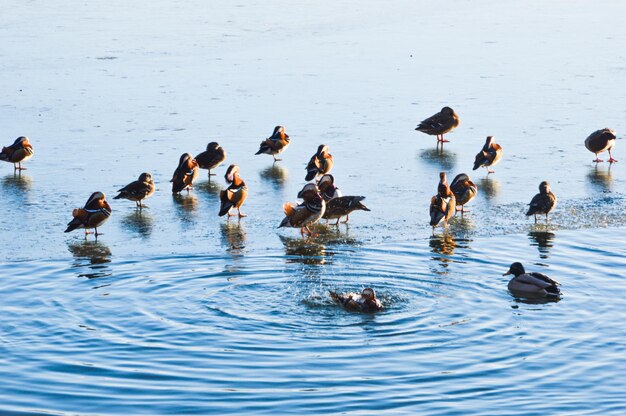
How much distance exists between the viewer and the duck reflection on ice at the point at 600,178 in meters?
18.7

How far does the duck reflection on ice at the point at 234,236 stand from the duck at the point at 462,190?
129 inches

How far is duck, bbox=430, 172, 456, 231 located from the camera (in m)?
16.4

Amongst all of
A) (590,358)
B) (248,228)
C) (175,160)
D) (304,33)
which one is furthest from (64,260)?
(304,33)

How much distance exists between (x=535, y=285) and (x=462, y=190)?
13.5 ft

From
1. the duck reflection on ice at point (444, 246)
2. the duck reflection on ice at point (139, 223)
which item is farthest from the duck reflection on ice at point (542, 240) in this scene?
the duck reflection on ice at point (139, 223)

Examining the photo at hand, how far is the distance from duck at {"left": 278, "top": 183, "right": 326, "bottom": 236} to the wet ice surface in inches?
8.9

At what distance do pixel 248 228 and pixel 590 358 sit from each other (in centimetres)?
650

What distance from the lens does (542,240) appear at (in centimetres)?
1611

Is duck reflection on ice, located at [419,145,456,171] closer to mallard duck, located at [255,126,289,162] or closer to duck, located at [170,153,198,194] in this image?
mallard duck, located at [255,126,289,162]

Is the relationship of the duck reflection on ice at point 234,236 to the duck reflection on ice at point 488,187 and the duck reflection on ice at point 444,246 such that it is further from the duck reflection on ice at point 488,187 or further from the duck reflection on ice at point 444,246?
the duck reflection on ice at point 488,187

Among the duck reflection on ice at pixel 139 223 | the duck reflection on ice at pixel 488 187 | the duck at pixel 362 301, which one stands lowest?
the duck at pixel 362 301

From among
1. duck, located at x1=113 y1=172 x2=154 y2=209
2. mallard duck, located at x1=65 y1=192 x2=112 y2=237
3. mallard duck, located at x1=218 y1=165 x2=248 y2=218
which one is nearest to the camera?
mallard duck, located at x1=65 y1=192 x2=112 y2=237

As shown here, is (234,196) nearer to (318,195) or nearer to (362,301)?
(318,195)

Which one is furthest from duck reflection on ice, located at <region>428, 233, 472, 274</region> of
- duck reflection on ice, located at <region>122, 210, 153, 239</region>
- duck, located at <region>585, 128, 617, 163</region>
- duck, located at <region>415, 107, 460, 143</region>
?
duck, located at <region>415, 107, 460, 143</region>
